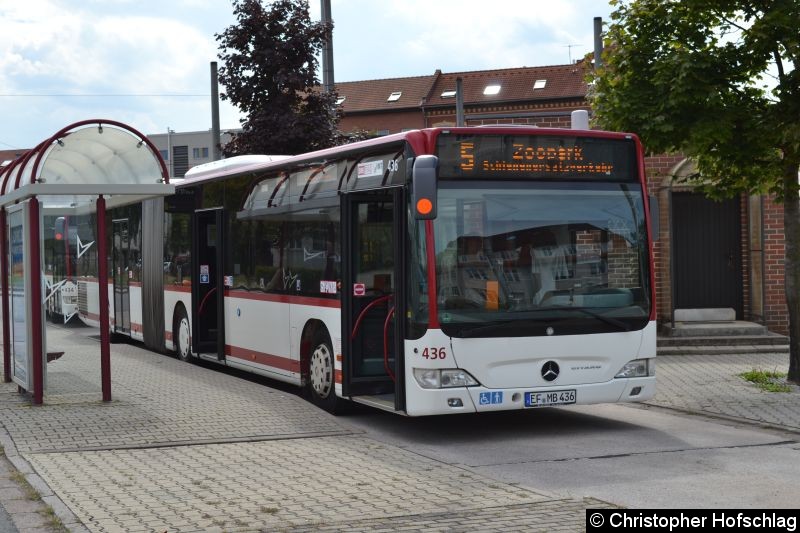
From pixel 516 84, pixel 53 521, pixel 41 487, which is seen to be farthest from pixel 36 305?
pixel 516 84

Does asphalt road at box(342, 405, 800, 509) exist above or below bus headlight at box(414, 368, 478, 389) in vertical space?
below

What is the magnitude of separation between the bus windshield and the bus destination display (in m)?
0.11

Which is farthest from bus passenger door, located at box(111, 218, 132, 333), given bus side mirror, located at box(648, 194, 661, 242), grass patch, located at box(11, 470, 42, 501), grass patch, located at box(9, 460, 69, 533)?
grass patch, located at box(9, 460, 69, 533)

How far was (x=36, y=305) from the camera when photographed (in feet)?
41.8

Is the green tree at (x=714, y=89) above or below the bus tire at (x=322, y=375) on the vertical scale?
above

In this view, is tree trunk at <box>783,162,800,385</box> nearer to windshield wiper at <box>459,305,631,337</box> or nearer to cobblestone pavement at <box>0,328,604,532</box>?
windshield wiper at <box>459,305,631,337</box>

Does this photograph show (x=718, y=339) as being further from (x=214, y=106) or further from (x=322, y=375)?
(x=214, y=106)

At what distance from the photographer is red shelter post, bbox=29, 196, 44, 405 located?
12.6 meters

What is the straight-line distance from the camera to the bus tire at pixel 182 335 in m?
17.8

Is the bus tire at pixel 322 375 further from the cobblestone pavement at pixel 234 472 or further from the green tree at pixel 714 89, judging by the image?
the green tree at pixel 714 89

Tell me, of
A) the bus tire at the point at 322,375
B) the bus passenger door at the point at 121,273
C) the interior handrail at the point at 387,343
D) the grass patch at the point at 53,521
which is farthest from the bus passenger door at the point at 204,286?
the grass patch at the point at 53,521

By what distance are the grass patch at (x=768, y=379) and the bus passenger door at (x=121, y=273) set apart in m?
10.9

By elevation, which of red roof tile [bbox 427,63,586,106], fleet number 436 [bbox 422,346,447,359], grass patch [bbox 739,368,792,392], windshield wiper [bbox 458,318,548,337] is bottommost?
grass patch [bbox 739,368,792,392]

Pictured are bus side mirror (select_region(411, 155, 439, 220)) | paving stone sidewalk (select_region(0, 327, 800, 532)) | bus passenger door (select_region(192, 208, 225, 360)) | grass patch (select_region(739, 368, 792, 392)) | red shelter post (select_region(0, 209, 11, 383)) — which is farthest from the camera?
bus passenger door (select_region(192, 208, 225, 360))
